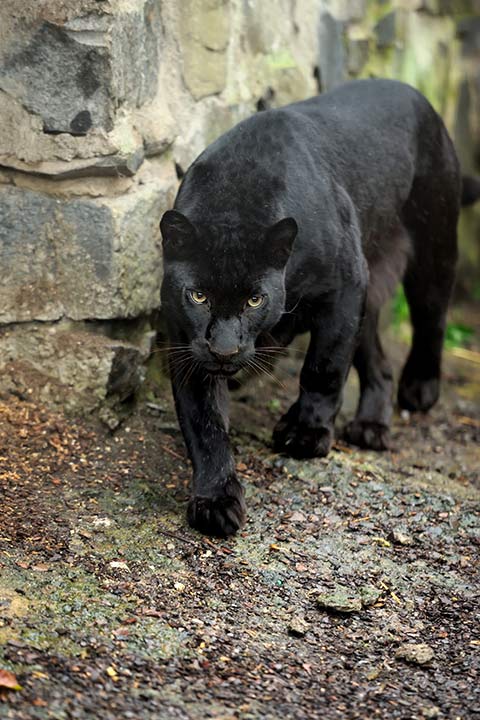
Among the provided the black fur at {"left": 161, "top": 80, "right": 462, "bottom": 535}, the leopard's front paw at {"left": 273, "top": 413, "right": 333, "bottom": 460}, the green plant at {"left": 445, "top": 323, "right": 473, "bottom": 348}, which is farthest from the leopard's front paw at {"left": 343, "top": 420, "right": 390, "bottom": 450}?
the green plant at {"left": 445, "top": 323, "right": 473, "bottom": 348}

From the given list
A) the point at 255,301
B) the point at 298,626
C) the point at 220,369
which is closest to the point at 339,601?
the point at 298,626

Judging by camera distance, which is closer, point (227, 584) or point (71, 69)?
point (227, 584)

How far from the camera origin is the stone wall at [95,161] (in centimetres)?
349

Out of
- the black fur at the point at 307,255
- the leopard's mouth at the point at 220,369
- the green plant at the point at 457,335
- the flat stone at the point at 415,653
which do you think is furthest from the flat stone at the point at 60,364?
the green plant at the point at 457,335

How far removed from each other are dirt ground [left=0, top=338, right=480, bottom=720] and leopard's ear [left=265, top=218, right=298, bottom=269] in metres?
0.80

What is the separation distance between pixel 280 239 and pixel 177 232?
0.31 m

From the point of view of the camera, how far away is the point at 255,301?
3.38 metres

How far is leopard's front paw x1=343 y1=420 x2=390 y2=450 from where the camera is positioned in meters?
4.58

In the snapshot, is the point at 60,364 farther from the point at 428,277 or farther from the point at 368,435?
the point at 428,277

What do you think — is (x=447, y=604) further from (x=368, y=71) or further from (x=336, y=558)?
(x=368, y=71)

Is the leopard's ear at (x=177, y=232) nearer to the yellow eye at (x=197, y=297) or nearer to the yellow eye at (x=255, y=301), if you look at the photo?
the yellow eye at (x=197, y=297)

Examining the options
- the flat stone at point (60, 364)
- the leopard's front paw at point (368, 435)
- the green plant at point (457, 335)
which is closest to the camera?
the flat stone at point (60, 364)

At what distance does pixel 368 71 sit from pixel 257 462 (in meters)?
2.56

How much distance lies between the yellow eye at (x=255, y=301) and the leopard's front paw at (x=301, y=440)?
0.74 m
